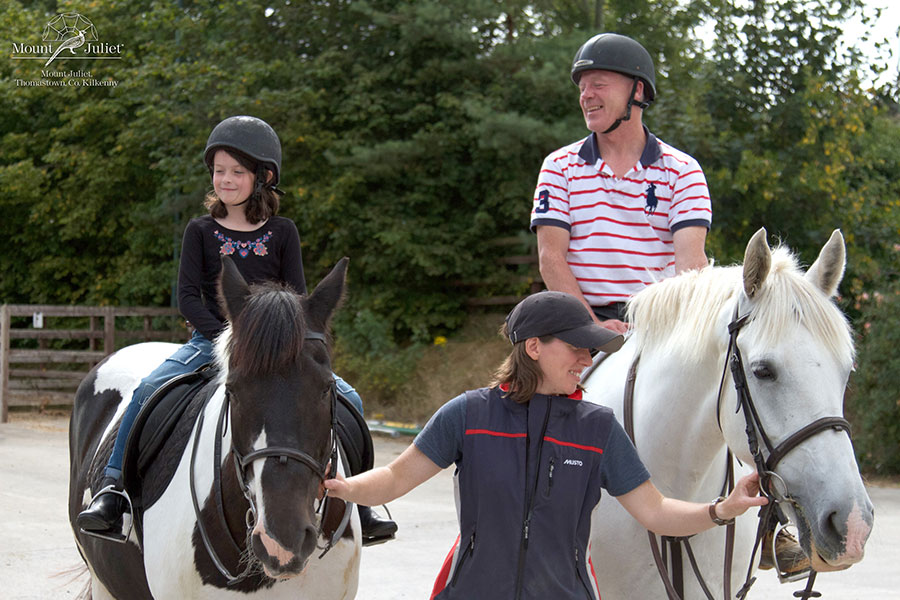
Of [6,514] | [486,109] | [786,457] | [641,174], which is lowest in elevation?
[6,514]

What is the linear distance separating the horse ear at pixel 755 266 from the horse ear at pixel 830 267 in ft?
0.44

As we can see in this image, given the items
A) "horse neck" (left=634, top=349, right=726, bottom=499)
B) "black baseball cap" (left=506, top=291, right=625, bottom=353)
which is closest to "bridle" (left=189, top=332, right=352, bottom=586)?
"black baseball cap" (left=506, top=291, right=625, bottom=353)

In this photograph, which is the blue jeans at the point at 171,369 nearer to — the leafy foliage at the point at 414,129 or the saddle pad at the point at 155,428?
the saddle pad at the point at 155,428

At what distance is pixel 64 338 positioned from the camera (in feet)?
61.8

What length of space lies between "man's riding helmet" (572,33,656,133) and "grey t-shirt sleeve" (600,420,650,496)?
1523 mm

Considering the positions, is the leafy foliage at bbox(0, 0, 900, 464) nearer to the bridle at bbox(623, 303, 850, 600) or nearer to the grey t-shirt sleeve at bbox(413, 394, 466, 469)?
the bridle at bbox(623, 303, 850, 600)

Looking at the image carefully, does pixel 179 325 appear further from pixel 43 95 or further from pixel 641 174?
pixel 641 174

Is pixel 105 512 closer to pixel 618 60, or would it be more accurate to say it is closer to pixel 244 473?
pixel 244 473

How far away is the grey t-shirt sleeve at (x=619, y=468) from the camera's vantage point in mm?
2656

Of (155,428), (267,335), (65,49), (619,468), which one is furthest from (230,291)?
(65,49)

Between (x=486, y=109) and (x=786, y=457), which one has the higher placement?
(x=486, y=109)

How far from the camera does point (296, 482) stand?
8.46 feet

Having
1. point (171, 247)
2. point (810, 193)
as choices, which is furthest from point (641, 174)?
point (171, 247)

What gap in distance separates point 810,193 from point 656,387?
1073cm
